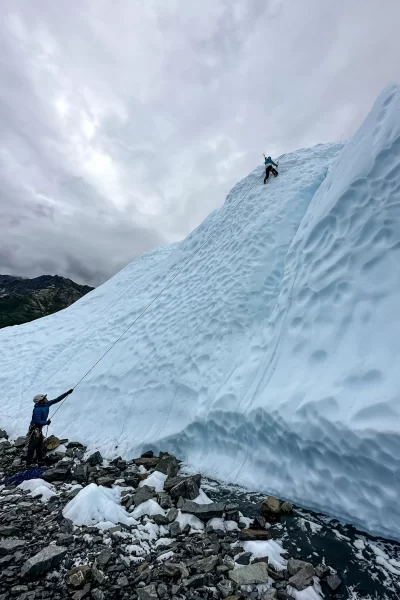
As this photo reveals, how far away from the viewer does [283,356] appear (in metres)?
5.95

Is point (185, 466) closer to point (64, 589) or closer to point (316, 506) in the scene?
point (316, 506)

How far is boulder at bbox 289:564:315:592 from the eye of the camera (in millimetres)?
2988

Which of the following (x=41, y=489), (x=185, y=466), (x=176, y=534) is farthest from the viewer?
(x=185, y=466)

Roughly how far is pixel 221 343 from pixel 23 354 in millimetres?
10554

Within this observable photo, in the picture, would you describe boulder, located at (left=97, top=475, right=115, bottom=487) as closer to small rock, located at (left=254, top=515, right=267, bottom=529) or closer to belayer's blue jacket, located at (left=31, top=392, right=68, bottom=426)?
belayer's blue jacket, located at (left=31, top=392, right=68, bottom=426)

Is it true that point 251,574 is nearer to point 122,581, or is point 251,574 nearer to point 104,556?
point 122,581

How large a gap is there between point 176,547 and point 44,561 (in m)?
1.40

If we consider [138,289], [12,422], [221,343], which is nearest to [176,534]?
[221,343]

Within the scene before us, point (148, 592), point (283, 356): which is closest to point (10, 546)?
point (148, 592)

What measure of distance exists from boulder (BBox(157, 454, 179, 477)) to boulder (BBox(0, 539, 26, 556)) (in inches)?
95.1

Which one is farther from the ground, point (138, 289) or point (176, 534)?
point (138, 289)

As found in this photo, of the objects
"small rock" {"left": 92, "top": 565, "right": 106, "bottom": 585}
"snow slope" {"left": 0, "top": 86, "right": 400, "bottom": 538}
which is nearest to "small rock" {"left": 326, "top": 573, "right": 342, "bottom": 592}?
"snow slope" {"left": 0, "top": 86, "right": 400, "bottom": 538}

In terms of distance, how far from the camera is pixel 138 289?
13.7 m

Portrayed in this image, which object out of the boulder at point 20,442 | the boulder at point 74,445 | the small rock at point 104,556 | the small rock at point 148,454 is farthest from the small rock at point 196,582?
the boulder at point 20,442
